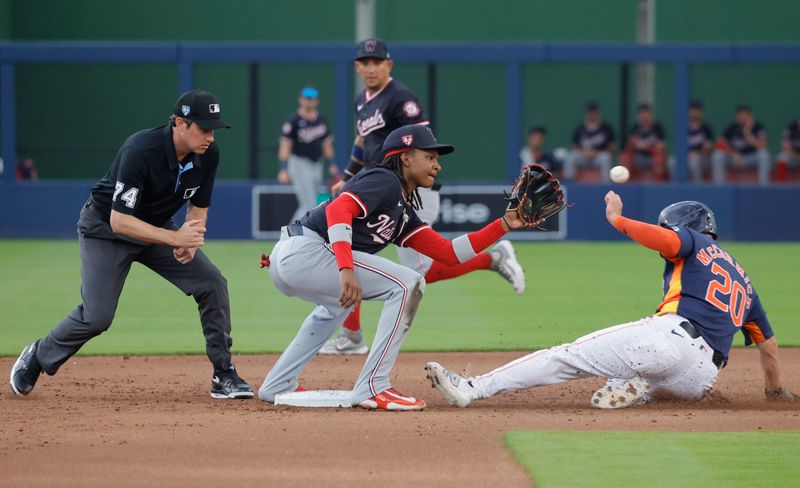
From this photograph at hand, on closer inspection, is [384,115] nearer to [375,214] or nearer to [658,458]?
[375,214]

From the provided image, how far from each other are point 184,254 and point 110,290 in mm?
463

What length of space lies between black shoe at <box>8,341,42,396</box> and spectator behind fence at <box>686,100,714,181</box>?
42.5ft

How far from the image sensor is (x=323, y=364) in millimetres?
8195

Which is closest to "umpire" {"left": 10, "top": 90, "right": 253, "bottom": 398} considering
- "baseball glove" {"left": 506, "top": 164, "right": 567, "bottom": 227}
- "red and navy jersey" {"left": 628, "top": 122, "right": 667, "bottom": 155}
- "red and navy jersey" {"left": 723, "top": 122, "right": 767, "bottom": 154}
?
"baseball glove" {"left": 506, "top": 164, "right": 567, "bottom": 227}

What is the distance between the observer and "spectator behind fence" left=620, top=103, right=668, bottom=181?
1811 centimetres

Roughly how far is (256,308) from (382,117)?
9.58 feet

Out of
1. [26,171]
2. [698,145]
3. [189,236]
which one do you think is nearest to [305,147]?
[26,171]

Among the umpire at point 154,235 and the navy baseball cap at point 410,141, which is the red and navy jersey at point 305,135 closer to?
the umpire at point 154,235

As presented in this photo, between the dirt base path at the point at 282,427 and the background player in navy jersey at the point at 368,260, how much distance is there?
212mm

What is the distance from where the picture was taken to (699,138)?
18109 mm

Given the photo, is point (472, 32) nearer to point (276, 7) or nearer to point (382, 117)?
point (276, 7)

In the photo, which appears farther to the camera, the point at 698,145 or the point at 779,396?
the point at 698,145

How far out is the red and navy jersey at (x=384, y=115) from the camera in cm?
870

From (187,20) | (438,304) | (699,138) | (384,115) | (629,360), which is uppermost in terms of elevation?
(187,20)
